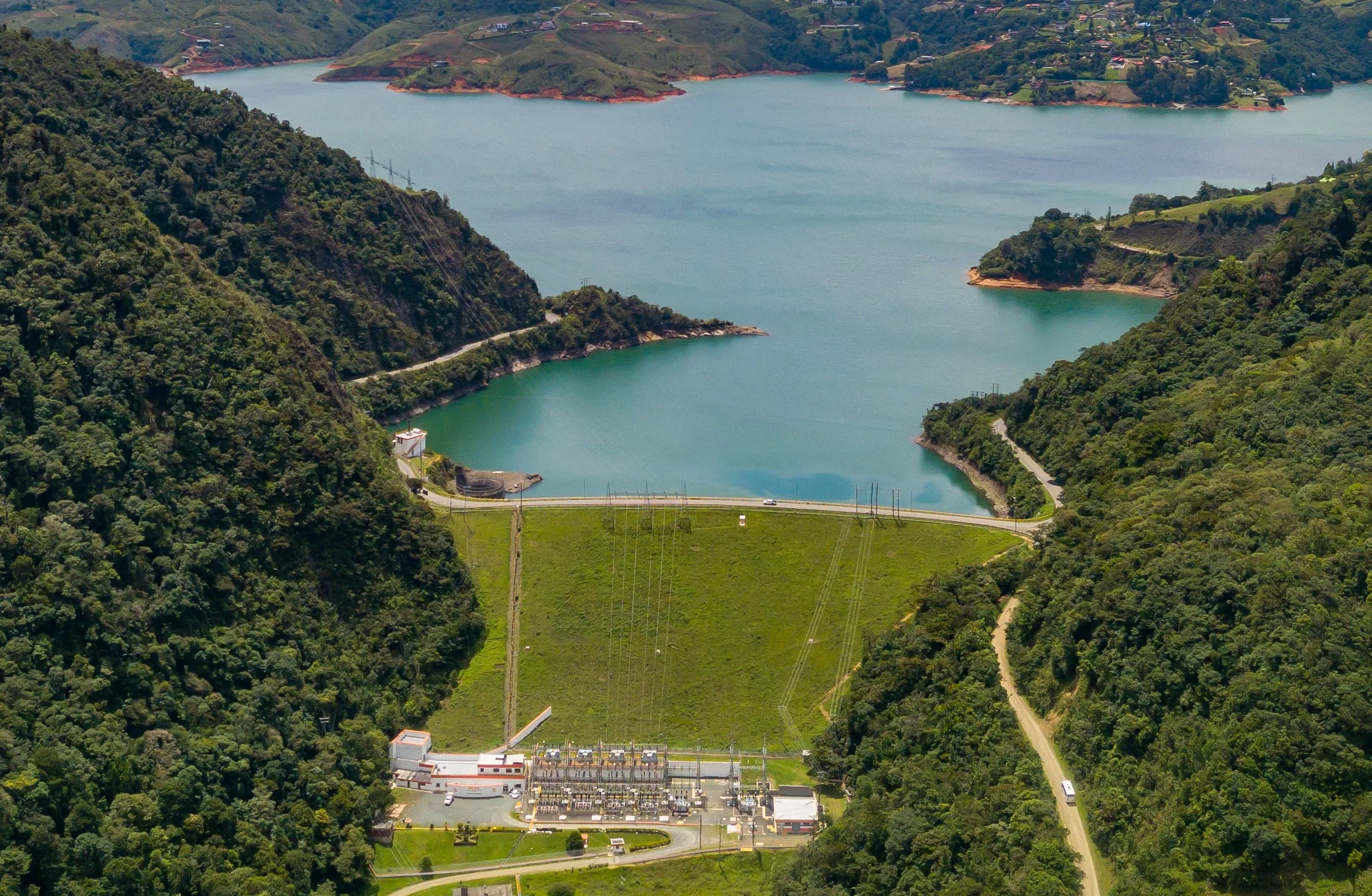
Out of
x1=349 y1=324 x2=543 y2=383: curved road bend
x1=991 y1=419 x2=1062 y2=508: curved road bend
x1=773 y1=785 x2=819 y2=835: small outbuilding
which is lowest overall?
x1=773 y1=785 x2=819 y2=835: small outbuilding

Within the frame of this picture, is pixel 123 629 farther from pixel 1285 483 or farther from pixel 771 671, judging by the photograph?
pixel 1285 483

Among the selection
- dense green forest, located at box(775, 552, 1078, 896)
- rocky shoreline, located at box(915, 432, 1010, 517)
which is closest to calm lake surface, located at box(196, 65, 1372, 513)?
rocky shoreline, located at box(915, 432, 1010, 517)

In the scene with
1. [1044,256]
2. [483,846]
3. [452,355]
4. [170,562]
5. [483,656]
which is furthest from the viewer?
[1044,256]

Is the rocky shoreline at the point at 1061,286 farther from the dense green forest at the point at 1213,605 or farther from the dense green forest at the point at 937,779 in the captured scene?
the dense green forest at the point at 937,779

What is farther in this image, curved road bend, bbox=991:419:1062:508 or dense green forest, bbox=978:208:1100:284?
dense green forest, bbox=978:208:1100:284

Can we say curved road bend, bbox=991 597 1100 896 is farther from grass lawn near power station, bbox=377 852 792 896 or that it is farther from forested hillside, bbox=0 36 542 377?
forested hillside, bbox=0 36 542 377

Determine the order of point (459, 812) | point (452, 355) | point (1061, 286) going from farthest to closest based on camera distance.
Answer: point (1061, 286)
point (452, 355)
point (459, 812)

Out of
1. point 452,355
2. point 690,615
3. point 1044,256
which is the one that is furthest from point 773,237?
point 690,615

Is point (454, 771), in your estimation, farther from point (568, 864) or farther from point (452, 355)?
point (452, 355)
